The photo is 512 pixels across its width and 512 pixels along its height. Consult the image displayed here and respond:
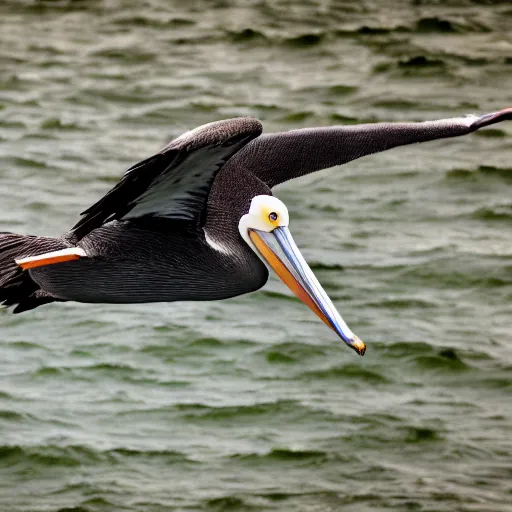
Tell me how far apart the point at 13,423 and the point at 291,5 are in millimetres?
9202

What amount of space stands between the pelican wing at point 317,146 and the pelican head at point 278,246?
535 millimetres

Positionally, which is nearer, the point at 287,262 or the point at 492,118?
the point at 287,262

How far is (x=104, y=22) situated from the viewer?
16.7m

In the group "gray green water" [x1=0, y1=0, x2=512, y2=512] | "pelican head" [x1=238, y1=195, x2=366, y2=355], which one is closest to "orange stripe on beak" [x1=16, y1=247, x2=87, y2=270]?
"pelican head" [x1=238, y1=195, x2=366, y2=355]

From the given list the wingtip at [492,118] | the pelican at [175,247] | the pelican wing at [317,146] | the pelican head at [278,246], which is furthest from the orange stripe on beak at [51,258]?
the wingtip at [492,118]

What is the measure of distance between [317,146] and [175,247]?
1095 mm

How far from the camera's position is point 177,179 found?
5.46 meters

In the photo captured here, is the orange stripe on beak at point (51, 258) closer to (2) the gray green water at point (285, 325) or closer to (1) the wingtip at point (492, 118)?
(1) the wingtip at point (492, 118)

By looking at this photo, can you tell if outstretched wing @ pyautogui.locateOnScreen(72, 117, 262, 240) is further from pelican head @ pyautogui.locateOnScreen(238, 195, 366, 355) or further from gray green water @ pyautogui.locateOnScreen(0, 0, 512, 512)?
gray green water @ pyautogui.locateOnScreen(0, 0, 512, 512)

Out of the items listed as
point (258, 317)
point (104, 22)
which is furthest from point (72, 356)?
point (104, 22)

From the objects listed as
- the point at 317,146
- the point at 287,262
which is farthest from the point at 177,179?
the point at 317,146

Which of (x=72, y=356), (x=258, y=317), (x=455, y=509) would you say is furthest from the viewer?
(x=258, y=317)

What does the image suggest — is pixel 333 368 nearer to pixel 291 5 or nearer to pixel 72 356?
pixel 72 356

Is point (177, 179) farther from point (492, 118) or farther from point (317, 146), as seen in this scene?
point (492, 118)
